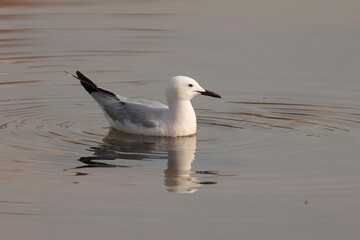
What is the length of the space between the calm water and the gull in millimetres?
126

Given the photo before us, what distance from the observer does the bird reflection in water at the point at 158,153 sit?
1028 cm

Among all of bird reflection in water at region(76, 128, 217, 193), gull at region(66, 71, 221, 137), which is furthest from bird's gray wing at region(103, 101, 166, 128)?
bird reflection in water at region(76, 128, 217, 193)

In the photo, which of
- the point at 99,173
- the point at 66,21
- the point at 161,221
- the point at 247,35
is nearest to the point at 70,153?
the point at 99,173

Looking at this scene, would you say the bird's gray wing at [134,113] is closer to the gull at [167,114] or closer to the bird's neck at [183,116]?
the gull at [167,114]

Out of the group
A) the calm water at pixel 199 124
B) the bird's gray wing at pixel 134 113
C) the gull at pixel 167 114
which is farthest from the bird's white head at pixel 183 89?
the calm water at pixel 199 124

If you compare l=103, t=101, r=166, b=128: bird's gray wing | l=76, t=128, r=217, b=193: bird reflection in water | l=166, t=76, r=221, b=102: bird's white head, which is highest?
l=166, t=76, r=221, b=102: bird's white head

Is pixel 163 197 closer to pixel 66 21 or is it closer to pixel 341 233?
pixel 341 233

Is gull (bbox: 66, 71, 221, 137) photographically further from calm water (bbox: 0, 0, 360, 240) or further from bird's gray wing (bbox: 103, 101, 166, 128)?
calm water (bbox: 0, 0, 360, 240)

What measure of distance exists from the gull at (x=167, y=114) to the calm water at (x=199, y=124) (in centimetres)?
13

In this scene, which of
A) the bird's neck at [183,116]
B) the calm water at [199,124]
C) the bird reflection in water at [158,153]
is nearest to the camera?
the calm water at [199,124]

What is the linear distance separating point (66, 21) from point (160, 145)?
6.21 metres

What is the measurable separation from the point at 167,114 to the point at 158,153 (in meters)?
1.04

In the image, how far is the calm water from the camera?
9055 millimetres

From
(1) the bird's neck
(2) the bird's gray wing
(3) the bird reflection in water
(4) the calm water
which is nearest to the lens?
(4) the calm water
